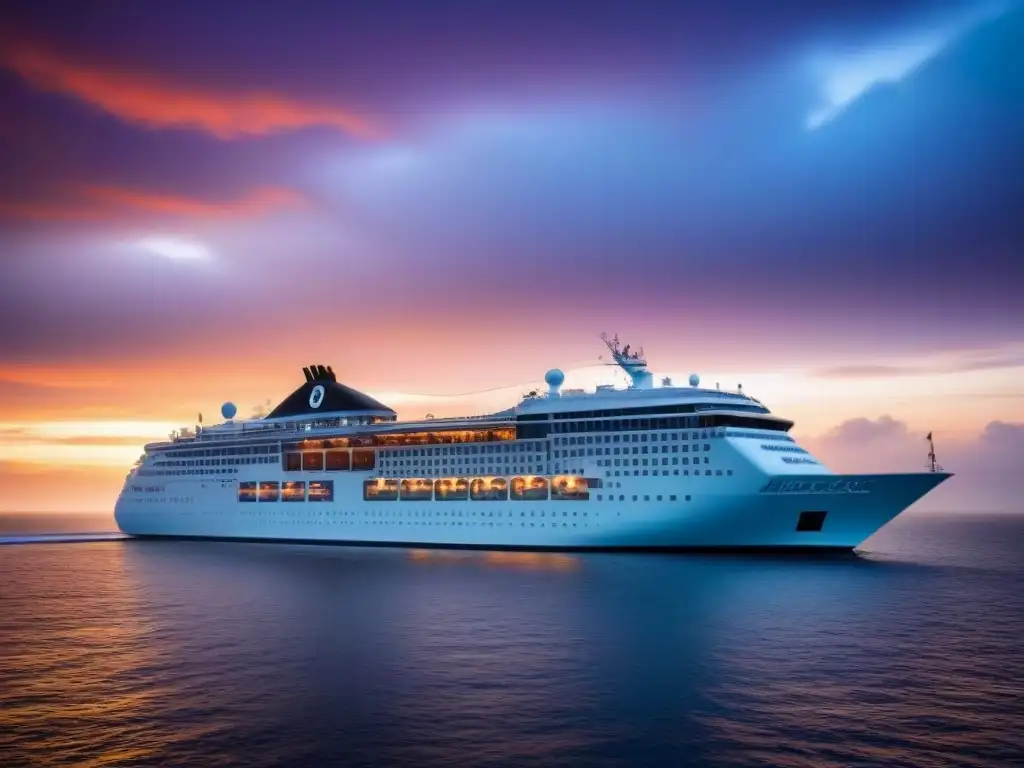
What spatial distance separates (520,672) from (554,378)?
46.6 metres

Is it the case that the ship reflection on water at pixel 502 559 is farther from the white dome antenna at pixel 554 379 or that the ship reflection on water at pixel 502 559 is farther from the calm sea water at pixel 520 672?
the white dome antenna at pixel 554 379

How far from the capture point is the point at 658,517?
202 ft

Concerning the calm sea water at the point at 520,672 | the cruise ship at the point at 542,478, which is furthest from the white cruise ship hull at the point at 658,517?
the calm sea water at the point at 520,672

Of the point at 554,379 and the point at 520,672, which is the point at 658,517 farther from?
the point at 520,672

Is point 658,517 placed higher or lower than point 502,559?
higher

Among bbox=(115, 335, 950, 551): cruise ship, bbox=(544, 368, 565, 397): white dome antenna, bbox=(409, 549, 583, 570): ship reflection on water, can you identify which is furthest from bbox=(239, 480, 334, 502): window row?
bbox=(544, 368, 565, 397): white dome antenna

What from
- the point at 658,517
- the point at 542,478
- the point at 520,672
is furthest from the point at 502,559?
the point at 520,672

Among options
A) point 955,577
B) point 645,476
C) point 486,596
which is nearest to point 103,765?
point 486,596

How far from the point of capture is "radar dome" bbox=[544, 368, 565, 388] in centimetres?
7269

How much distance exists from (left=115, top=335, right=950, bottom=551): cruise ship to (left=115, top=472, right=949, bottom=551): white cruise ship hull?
0.10m

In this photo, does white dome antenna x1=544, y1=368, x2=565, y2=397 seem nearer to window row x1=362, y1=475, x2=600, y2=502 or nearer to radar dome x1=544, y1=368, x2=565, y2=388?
radar dome x1=544, y1=368, x2=565, y2=388

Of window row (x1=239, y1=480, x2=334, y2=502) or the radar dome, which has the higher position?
the radar dome

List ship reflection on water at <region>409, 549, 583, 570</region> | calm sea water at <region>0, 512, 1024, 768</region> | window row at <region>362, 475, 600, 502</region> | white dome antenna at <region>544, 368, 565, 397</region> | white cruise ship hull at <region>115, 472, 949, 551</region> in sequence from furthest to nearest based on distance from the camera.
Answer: white dome antenna at <region>544, 368, 565, 397</region>, window row at <region>362, 475, 600, 502</region>, ship reflection on water at <region>409, 549, 583, 570</region>, white cruise ship hull at <region>115, 472, 949, 551</region>, calm sea water at <region>0, 512, 1024, 768</region>

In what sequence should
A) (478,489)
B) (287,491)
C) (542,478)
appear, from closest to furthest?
(542,478), (478,489), (287,491)
